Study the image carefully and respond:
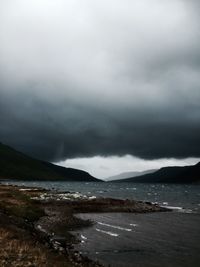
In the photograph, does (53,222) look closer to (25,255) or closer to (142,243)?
(142,243)

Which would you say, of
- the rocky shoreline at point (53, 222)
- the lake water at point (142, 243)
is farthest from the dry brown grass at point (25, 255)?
the lake water at point (142, 243)

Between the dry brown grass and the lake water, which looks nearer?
the dry brown grass

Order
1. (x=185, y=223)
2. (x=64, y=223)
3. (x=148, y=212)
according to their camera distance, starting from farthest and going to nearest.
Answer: (x=148, y=212), (x=185, y=223), (x=64, y=223)

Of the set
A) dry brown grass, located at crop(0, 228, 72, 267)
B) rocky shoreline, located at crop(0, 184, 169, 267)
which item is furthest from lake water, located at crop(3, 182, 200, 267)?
dry brown grass, located at crop(0, 228, 72, 267)

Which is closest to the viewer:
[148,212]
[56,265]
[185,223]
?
[56,265]

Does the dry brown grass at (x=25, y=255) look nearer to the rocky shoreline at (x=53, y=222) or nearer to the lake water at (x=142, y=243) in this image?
the rocky shoreline at (x=53, y=222)

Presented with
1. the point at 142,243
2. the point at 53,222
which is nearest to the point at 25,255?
the point at 142,243

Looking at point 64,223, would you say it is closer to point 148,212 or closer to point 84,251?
point 84,251

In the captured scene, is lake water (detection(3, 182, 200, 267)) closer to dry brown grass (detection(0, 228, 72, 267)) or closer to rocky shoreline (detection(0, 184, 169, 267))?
rocky shoreline (detection(0, 184, 169, 267))

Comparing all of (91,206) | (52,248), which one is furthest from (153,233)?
(91,206)

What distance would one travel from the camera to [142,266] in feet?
125

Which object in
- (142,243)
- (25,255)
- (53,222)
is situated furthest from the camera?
(53,222)

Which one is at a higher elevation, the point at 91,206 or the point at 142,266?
the point at 91,206

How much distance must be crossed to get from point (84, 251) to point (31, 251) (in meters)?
13.2
